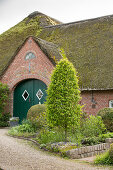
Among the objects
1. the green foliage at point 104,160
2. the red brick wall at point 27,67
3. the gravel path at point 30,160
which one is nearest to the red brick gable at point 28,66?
the red brick wall at point 27,67

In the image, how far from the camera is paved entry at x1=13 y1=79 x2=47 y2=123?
57.1ft

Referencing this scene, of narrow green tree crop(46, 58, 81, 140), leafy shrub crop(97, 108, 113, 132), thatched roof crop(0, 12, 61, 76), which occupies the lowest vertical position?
leafy shrub crop(97, 108, 113, 132)

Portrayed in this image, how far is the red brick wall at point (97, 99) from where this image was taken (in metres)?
15.9

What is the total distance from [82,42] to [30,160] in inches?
515

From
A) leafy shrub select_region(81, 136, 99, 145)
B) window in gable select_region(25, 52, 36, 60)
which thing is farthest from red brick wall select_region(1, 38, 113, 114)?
leafy shrub select_region(81, 136, 99, 145)

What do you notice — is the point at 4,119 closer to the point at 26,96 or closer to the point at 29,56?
the point at 26,96

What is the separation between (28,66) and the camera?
17.5m

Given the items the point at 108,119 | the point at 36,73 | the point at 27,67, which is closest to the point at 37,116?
the point at 108,119

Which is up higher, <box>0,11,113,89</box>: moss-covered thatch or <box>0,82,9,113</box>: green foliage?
<box>0,11,113,89</box>: moss-covered thatch

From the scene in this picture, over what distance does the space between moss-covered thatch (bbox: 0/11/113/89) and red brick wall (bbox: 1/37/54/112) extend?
81 cm

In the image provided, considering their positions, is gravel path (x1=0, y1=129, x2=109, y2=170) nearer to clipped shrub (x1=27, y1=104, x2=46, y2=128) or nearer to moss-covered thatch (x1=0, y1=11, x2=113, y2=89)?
clipped shrub (x1=27, y1=104, x2=46, y2=128)

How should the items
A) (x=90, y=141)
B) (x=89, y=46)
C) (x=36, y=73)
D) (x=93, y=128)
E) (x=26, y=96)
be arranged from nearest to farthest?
1. (x=90, y=141)
2. (x=93, y=128)
3. (x=36, y=73)
4. (x=26, y=96)
5. (x=89, y=46)

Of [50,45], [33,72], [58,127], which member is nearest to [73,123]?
[58,127]

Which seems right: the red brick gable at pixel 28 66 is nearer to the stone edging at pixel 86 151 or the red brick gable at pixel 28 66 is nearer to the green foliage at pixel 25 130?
the green foliage at pixel 25 130
